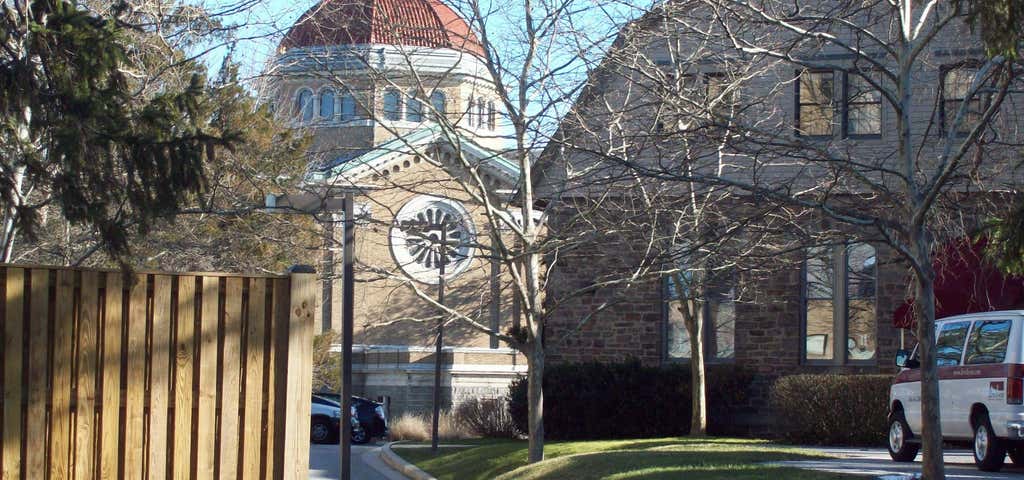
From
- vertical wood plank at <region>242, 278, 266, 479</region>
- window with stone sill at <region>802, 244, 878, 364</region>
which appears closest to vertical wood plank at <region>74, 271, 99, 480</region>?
vertical wood plank at <region>242, 278, 266, 479</region>

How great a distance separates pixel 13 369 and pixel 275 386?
1.67 metres

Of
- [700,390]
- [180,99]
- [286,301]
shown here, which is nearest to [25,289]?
[286,301]

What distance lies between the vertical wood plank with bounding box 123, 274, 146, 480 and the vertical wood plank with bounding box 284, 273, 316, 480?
3.13 ft

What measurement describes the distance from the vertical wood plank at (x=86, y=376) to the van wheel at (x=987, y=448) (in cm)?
981

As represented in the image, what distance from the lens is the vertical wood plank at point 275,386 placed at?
8.30m

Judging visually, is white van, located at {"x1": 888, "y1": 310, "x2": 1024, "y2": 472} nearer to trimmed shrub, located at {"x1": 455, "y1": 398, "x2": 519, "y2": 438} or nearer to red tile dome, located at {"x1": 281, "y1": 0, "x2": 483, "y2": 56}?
red tile dome, located at {"x1": 281, "y1": 0, "x2": 483, "y2": 56}

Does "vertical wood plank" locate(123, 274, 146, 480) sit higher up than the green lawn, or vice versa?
"vertical wood plank" locate(123, 274, 146, 480)

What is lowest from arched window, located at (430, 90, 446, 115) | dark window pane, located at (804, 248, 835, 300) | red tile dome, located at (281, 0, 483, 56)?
dark window pane, located at (804, 248, 835, 300)

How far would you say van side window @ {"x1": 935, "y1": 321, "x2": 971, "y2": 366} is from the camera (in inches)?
563

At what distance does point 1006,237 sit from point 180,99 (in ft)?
24.5

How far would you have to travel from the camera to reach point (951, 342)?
14.6 metres

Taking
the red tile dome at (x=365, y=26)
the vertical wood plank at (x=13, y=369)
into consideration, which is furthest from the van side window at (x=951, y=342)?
the vertical wood plank at (x=13, y=369)

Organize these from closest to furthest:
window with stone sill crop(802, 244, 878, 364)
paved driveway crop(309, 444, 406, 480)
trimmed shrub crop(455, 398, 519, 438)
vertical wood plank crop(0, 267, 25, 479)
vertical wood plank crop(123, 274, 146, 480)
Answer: vertical wood plank crop(0, 267, 25, 479)
vertical wood plank crop(123, 274, 146, 480)
paved driveway crop(309, 444, 406, 480)
window with stone sill crop(802, 244, 878, 364)
trimmed shrub crop(455, 398, 519, 438)

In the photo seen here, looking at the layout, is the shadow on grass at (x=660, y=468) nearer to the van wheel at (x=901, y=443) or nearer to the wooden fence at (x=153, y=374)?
the van wheel at (x=901, y=443)
